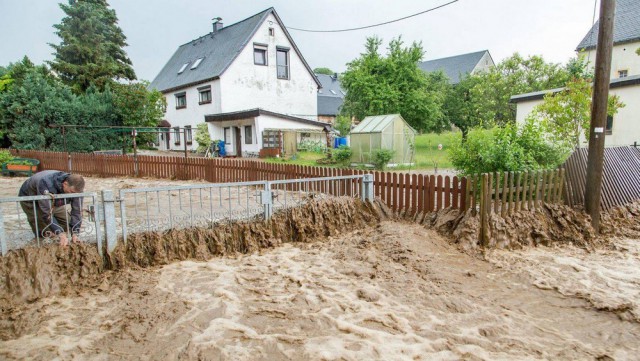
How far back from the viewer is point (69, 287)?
4945 millimetres

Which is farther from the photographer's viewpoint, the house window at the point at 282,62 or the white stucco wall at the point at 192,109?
the house window at the point at 282,62

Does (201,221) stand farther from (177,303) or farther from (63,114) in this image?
(63,114)

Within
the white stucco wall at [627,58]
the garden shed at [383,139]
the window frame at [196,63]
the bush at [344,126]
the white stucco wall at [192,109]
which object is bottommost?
the garden shed at [383,139]

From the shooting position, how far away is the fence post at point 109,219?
5297 mm

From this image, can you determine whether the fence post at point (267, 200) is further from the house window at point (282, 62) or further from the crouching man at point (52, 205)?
the house window at point (282, 62)

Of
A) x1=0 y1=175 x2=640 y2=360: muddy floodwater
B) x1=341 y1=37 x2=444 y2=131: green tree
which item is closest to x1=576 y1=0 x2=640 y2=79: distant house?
x1=341 y1=37 x2=444 y2=131: green tree

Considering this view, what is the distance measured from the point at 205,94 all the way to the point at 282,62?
618 cm

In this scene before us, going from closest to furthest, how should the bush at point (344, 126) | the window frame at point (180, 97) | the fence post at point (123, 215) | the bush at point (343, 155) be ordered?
the fence post at point (123, 215), the bush at point (343, 155), the window frame at point (180, 97), the bush at point (344, 126)

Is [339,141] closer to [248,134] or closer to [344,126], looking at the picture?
[344,126]

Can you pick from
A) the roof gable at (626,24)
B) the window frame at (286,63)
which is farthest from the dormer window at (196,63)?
the roof gable at (626,24)

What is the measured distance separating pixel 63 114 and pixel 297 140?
1413 centimetres

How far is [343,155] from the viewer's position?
62.8 feet

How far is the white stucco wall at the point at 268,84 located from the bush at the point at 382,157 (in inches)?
490

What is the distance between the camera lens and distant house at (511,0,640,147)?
15852mm
